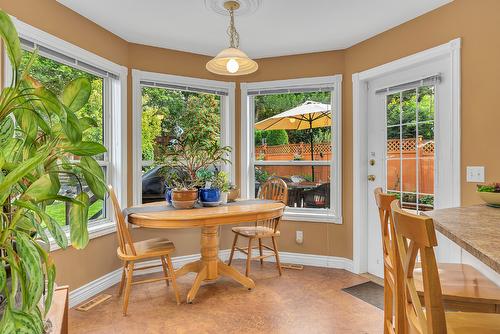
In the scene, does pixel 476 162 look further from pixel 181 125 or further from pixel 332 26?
pixel 181 125

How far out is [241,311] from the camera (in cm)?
249

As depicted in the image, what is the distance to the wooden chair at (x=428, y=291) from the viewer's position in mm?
835

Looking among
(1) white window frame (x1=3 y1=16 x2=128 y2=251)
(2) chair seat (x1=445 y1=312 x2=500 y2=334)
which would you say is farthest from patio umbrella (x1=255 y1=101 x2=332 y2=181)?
(2) chair seat (x1=445 y1=312 x2=500 y2=334)

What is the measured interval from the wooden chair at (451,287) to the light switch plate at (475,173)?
807mm

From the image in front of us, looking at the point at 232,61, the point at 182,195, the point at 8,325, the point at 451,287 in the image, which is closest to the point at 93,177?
the point at 8,325

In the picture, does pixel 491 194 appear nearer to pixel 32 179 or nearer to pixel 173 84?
pixel 32 179

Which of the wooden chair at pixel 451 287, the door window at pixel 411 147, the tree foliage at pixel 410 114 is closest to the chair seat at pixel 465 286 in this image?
the wooden chair at pixel 451 287

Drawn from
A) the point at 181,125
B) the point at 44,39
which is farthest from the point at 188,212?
the point at 44,39

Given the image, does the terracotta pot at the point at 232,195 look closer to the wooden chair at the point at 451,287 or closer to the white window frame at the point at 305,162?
the white window frame at the point at 305,162

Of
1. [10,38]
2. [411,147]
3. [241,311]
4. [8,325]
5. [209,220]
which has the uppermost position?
[10,38]

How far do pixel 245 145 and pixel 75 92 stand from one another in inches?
115

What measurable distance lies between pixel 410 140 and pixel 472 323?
2.13 m

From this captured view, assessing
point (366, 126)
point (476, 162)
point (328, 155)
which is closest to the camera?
point (476, 162)

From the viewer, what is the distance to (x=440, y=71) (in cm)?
261
